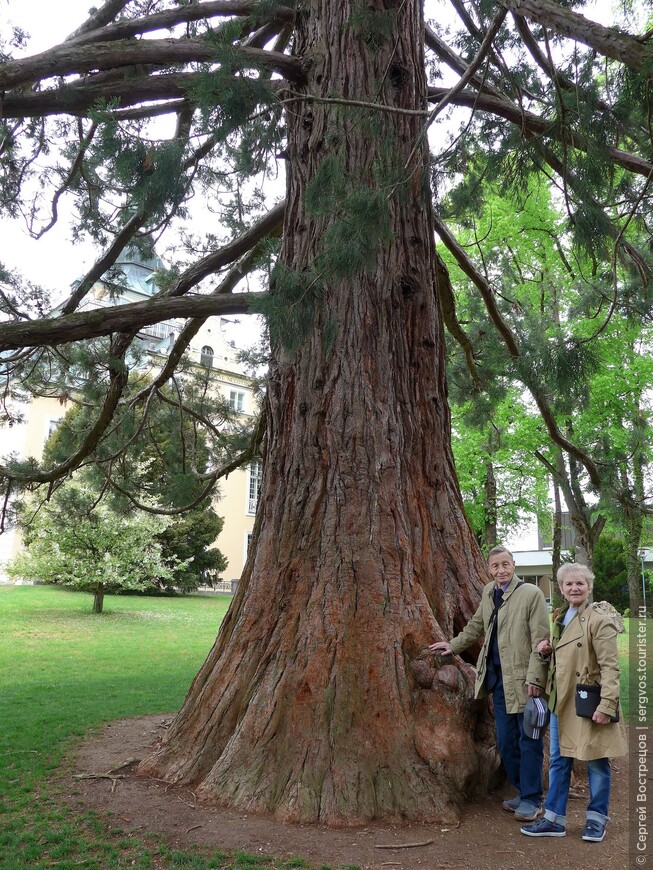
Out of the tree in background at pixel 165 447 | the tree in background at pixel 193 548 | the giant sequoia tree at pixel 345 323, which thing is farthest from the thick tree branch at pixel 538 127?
the tree in background at pixel 193 548

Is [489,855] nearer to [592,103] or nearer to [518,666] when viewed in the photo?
[518,666]

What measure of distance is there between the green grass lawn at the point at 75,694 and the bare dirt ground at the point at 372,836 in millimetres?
149

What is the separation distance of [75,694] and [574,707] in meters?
6.57

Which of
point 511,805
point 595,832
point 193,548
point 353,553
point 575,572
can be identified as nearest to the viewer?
point 595,832

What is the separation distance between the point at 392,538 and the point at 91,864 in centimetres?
245

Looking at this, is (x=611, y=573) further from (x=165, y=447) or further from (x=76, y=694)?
(x=76, y=694)

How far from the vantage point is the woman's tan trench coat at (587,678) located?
3457 millimetres

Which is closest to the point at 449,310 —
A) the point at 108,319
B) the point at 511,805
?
the point at 108,319

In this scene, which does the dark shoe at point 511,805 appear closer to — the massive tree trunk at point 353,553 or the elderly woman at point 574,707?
the massive tree trunk at point 353,553

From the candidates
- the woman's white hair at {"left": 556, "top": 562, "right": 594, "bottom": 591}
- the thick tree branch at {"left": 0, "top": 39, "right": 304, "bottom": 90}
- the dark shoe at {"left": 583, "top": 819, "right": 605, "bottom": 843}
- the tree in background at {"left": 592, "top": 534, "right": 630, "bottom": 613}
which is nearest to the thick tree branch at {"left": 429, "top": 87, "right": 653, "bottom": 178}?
the thick tree branch at {"left": 0, "top": 39, "right": 304, "bottom": 90}

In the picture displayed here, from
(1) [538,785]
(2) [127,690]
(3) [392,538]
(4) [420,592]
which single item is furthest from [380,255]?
(2) [127,690]

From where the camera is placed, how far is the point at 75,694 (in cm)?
827

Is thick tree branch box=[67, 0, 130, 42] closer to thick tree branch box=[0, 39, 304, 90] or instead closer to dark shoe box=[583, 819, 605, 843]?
thick tree branch box=[0, 39, 304, 90]

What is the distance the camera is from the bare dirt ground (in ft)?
11.0
